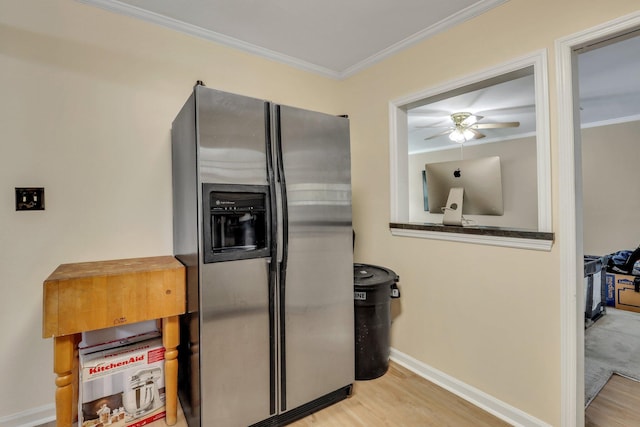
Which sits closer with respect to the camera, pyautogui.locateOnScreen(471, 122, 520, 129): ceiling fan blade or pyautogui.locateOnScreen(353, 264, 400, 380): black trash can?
pyautogui.locateOnScreen(353, 264, 400, 380): black trash can

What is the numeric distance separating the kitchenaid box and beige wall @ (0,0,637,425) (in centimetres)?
38

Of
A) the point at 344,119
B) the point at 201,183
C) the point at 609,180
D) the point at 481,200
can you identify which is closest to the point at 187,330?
the point at 201,183

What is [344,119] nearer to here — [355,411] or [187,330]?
[187,330]

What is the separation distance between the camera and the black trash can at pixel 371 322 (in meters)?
2.16

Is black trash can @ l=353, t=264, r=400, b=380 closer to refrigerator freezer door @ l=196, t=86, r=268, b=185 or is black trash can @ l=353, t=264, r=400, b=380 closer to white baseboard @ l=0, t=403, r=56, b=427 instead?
refrigerator freezer door @ l=196, t=86, r=268, b=185

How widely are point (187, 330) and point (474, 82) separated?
95.4 inches

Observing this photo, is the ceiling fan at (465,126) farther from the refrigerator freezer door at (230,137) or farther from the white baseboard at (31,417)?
the white baseboard at (31,417)

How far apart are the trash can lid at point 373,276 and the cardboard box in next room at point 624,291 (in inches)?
147

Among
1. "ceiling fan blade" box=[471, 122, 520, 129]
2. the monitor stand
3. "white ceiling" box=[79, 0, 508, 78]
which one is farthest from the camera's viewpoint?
"ceiling fan blade" box=[471, 122, 520, 129]

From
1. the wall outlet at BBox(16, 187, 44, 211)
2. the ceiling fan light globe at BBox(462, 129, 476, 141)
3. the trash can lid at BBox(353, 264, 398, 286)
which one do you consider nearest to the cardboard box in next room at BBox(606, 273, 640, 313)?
the ceiling fan light globe at BBox(462, 129, 476, 141)

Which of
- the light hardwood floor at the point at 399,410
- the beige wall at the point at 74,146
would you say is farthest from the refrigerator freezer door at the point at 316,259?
the beige wall at the point at 74,146

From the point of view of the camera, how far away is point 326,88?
9.56 feet

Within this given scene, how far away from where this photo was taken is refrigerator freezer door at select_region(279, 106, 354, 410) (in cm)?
176

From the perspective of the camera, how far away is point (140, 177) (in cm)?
200
